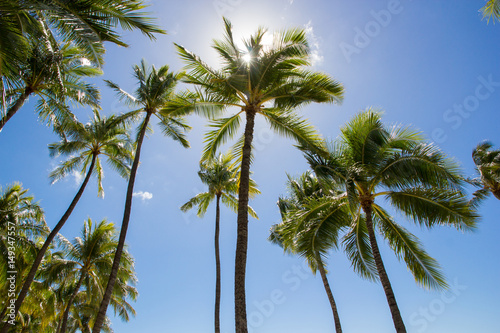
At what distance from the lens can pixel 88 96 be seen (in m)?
12.2

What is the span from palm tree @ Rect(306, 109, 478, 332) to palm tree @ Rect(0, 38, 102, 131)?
938 cm

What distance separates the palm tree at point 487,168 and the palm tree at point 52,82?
736 inches

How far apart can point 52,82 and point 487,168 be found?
20440 millimetres

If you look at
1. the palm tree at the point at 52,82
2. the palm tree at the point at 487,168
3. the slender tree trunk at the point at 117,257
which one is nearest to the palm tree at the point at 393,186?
the palm tree at the point at 487,168

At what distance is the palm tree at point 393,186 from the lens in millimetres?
8664

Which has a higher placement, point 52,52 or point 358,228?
point 52,52

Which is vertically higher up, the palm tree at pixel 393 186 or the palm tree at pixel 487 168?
the palm tree at pixel 487 168

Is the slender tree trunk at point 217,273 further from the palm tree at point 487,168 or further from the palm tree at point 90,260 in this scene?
the palm tree at point 487,168

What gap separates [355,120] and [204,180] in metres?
10.4

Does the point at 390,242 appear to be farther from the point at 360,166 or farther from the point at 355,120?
the point at 355,120

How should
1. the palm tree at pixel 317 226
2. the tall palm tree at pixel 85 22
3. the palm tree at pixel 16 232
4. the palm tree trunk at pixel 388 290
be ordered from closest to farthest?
the tall palm tree at pixel 85 22
the palm tree trunk at pixel 388 290
the palm tree at pixel 317 226
the palm tree at pixel 16 232

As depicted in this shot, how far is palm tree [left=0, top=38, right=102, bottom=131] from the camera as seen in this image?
878 centimetres

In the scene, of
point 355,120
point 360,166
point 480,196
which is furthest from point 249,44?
point 480,196

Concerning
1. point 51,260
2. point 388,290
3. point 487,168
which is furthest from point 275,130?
point 51,260
